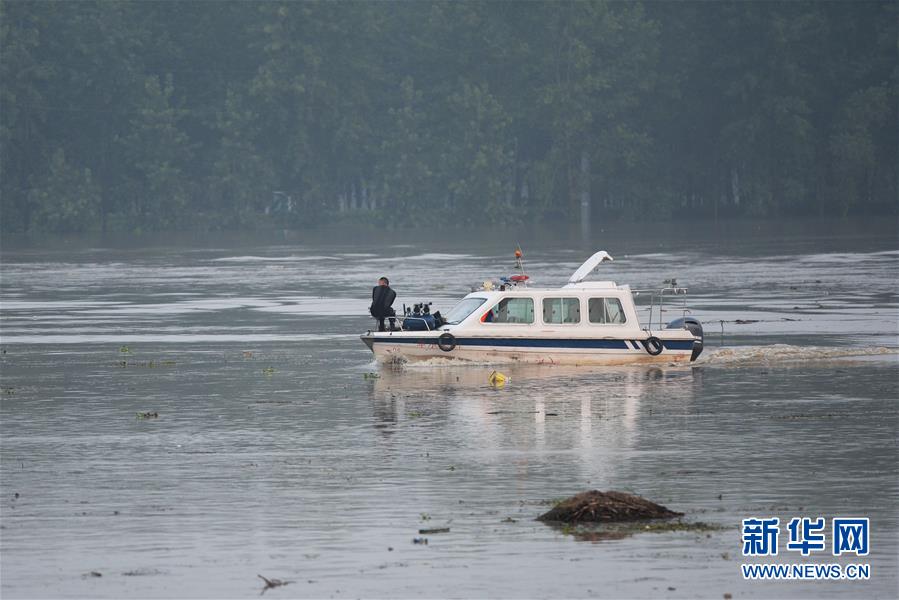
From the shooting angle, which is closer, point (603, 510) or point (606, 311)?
point (603, 510)

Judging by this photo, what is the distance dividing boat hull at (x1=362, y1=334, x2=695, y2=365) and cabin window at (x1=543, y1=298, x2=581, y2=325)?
421mm

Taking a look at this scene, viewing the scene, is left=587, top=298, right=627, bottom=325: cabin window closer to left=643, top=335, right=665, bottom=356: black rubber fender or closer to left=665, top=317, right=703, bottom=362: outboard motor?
left=643, top=335, right=665, bottom=356: black rubber fender

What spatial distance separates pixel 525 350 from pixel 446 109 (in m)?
134

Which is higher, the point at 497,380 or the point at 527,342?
the point at 527,342

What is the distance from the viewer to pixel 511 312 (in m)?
33.7

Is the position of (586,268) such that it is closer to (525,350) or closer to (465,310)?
(525,350)

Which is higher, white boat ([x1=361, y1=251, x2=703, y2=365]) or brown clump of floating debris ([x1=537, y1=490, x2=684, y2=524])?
white boat ([x1=361, y1=251, x2=703, y2=365])

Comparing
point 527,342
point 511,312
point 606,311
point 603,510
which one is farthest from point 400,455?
point 606,311

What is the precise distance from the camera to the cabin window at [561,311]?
33.5 meters

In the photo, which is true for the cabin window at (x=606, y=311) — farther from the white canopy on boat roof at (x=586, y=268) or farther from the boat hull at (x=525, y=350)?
the white canopy on boat roof at (x=586, y=268)

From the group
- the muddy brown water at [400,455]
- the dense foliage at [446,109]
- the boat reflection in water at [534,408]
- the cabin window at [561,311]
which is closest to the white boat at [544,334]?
the cabin window at [561,311]

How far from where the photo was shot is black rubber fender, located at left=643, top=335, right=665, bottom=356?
110 ft

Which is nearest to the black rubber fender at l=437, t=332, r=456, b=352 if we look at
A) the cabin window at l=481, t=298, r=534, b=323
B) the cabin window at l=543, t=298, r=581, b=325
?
the cabin window at l=481, t=298, r=534, b=323

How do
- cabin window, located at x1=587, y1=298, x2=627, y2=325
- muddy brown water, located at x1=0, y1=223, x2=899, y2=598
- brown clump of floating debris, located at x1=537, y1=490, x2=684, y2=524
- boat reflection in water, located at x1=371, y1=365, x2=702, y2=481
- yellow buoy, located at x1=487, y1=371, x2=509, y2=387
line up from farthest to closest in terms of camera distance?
1. cabin window, located at x1=587, y1=298, x2=627, y2=325
2. yellow buoy, located at x1=487, y1=371, x2=509, y2=387
3. boat reflection in water, located at x1=371, y1=365, x2=702, y2=481
4. brown clump of floating debris, located at x1=537, y1=490, x2=684, y2=524
5. muddy brown water, located at x1=0, y1=223, x2=899, y2=598
